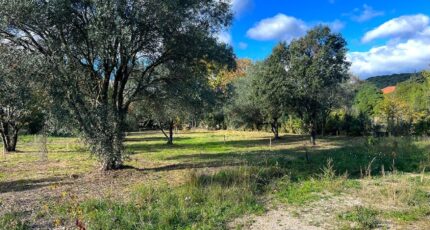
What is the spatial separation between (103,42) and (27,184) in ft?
19.4

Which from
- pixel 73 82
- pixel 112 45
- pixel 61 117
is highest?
pixel 112 45

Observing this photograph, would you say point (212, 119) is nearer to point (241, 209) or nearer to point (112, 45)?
point (112, 45)

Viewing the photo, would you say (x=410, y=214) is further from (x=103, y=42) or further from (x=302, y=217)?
(x=103, y=42)

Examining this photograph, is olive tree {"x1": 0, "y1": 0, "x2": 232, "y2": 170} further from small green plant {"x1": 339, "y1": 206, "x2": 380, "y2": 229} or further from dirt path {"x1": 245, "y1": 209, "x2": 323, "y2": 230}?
small green plant {"x1": 339, "y1": 206, "x2": 380, "y2": 229}

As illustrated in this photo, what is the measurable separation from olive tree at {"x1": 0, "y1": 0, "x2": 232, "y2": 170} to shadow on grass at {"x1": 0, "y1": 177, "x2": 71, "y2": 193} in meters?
1.82

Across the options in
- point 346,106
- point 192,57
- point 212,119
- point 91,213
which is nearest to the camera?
point 91,213

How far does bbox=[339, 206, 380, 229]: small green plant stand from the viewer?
7574 mm

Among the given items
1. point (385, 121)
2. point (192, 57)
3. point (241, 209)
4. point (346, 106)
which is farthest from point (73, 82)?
point (346, 106)

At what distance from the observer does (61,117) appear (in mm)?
13078

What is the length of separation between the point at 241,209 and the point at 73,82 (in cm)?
779

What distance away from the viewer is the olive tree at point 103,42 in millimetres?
12023

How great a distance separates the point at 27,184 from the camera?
13.5 metres

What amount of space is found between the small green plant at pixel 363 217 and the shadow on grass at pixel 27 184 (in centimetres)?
965

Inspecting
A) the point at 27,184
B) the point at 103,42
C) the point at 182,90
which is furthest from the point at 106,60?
the point at 27,184
